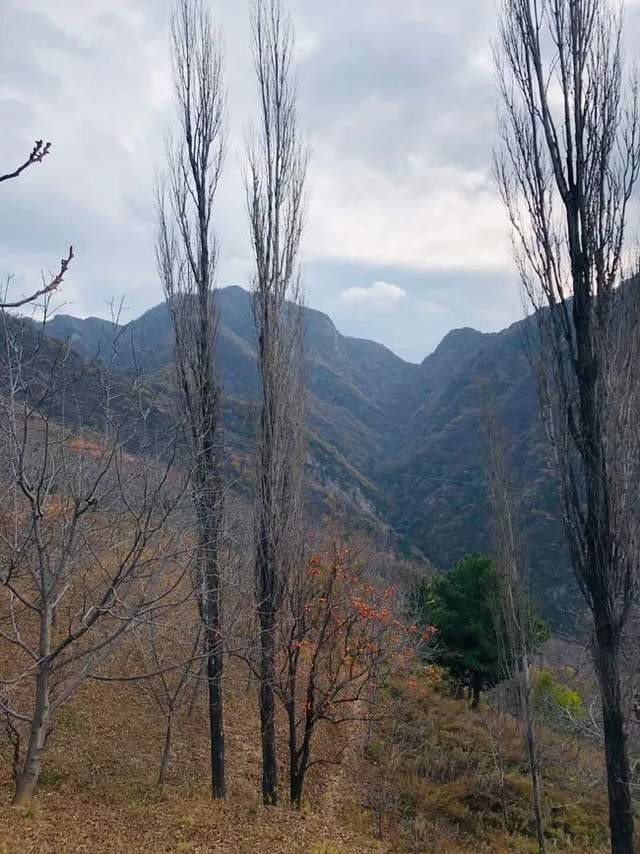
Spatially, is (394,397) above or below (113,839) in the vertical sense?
above

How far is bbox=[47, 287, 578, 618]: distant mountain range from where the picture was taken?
37750 millimetres

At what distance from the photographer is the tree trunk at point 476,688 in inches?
658

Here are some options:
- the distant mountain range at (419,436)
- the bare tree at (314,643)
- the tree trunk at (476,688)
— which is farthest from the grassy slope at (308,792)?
the distant mountain range at (419,436)

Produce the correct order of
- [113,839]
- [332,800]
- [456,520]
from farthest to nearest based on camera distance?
1. [456,520]
2. [332,800]
3. [113,839]

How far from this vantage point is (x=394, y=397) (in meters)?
107

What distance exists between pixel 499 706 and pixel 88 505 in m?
13.8

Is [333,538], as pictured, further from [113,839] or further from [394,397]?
[394,397]

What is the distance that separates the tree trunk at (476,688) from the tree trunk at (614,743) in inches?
475

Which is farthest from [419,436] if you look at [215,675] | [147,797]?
[147,797]

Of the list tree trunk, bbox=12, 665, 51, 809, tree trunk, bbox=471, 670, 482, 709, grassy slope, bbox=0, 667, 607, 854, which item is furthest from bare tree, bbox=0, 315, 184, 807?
tree trunk, bbox=471, 670, 482, 709

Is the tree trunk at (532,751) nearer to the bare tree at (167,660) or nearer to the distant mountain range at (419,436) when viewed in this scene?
the distant mountain range at (419,436)

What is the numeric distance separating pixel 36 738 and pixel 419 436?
251 feet

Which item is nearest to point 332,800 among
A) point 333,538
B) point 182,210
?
point 333,538

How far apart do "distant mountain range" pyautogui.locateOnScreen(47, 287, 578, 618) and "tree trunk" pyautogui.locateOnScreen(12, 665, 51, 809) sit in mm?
2730
